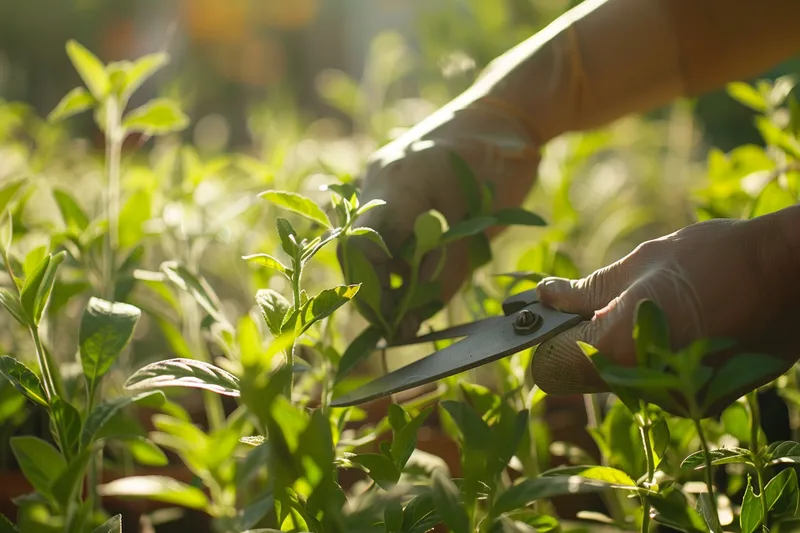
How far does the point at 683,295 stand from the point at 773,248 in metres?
0.09

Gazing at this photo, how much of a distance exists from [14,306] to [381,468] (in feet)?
1.03

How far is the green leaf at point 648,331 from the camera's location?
0.50 meters

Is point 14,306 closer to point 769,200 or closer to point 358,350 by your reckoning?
point 358,350

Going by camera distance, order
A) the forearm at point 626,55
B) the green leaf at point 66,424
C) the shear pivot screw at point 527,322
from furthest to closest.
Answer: the forearm at point 626,55
the shear pivot screw at point 527,322
the green leaf at point 66,424

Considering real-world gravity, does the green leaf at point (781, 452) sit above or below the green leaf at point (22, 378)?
below

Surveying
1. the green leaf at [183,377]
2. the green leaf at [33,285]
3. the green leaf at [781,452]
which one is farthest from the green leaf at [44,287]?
the green leaf at [781,452]

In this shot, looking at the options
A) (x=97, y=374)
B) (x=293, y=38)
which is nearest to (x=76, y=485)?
(x=97, y=374)

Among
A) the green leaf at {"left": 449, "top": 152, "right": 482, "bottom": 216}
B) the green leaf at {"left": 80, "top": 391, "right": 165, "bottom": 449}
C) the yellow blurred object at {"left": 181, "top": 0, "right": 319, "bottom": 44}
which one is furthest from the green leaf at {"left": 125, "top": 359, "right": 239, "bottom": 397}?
the yellow blurred object at {"left": 181, "top": 0, "right": 319, "bottom": 44}

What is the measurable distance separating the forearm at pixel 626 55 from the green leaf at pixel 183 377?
0.58 m

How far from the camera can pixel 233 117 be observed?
16.7 feet

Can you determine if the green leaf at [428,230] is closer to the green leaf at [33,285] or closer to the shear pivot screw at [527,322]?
the shear pivot screw at [527,322]

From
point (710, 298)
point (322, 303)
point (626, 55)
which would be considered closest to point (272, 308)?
point (322, 303)

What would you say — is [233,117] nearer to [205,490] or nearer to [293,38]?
[293,38]

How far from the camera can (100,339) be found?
574 mm
